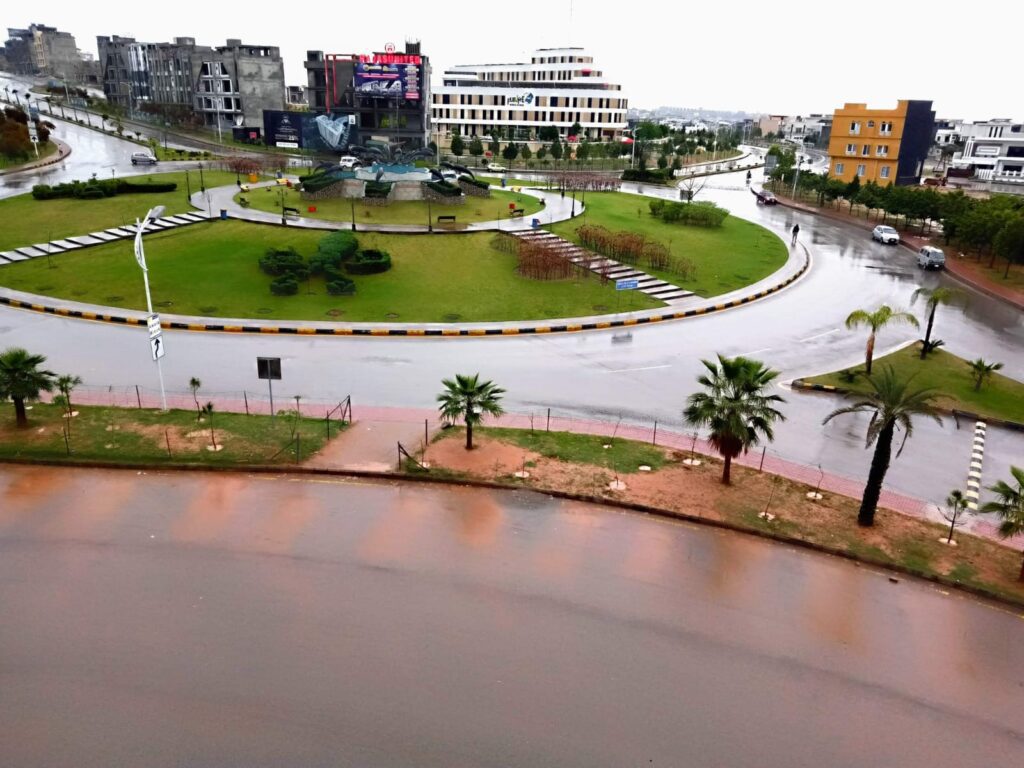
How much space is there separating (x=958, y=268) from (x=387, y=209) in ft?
115

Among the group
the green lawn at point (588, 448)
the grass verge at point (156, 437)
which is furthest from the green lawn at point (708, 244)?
the grass verge at point (156, 437)

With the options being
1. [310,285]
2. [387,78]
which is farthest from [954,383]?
[387,78]

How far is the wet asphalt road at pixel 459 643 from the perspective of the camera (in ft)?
32.5

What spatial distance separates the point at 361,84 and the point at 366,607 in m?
85.3

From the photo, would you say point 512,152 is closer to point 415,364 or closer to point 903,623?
point 415,364

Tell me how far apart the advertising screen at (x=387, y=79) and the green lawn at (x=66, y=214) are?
42.7 metres

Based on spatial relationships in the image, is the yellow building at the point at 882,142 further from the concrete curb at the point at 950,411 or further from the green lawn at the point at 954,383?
the concrete curb at the point at 950,411

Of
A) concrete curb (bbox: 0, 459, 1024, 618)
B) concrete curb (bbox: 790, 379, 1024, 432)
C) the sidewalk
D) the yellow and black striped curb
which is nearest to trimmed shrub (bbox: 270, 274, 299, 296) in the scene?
the yellow and black striped curb

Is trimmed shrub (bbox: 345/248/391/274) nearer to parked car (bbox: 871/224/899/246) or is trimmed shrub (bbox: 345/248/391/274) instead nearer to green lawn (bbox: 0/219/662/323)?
green lawn (bbox: 0/219/662/323)

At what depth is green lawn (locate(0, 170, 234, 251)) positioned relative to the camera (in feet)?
126

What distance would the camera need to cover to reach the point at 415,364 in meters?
24.2

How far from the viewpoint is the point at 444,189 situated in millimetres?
46438

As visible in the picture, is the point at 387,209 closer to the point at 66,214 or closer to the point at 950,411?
the point at 66,214

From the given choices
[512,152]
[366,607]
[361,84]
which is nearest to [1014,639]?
[366,607]
